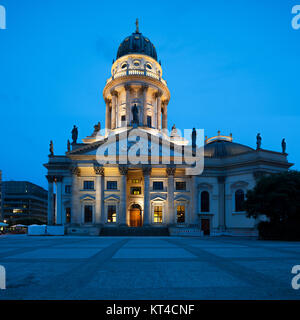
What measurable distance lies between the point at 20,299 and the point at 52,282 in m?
1.95

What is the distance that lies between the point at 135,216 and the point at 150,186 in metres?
6.18

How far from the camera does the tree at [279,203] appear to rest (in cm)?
3108

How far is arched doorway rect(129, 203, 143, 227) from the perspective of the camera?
52.2m

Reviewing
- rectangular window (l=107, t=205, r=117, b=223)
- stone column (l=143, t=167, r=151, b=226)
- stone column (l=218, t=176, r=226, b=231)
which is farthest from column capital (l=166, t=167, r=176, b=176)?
rectangular window (l=107, t=205, r=117, b=223)

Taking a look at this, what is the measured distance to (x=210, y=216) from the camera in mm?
52625

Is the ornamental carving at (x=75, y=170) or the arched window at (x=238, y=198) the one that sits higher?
the ornamental carving at (x=75, y=170)

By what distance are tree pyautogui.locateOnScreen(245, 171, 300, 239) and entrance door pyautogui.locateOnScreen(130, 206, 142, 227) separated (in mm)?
22825

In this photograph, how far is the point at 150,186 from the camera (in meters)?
50.9

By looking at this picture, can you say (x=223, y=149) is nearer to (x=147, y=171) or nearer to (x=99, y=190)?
(x=147, y=171)

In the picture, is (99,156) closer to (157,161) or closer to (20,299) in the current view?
(157,161)

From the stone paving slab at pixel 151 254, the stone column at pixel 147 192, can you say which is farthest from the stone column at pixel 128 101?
the stone paving slab at pixel 151 254

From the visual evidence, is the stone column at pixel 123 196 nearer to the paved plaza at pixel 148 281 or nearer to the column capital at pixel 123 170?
the column capital at pixel 123 170
